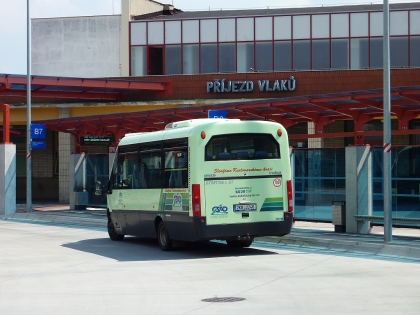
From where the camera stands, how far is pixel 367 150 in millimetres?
22797

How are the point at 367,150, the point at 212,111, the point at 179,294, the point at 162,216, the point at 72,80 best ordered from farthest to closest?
the point at 72,80, the point at 212,111, the point at 367,150, the point at 162,216, the point at 179,294

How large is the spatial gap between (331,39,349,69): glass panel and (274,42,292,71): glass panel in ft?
7.32

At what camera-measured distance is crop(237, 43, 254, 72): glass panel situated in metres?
44.8

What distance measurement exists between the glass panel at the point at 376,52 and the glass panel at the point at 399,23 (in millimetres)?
845

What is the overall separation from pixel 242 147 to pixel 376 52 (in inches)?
1054

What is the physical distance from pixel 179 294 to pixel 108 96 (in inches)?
1303

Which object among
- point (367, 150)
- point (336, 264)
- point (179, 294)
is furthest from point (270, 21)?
point (179, 294)

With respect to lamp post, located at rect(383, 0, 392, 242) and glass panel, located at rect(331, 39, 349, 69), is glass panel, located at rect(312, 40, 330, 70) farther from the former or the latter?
lamp post, located at rect(383, 0, 392, 242)

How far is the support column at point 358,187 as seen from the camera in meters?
22.5

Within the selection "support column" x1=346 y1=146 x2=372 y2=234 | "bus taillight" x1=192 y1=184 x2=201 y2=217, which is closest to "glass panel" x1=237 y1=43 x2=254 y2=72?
"support column" x1=346 y1=146 x2=372 y2=234

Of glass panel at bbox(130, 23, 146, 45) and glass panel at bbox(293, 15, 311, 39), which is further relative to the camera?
glass panel at bbox(130, 23, 146, 45)

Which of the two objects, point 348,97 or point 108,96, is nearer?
point 348,97

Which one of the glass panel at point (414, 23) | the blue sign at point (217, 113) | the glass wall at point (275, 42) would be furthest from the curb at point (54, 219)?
the glass panel at point (414, 23)

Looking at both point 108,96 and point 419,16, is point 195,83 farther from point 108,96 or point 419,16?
point 419,16
